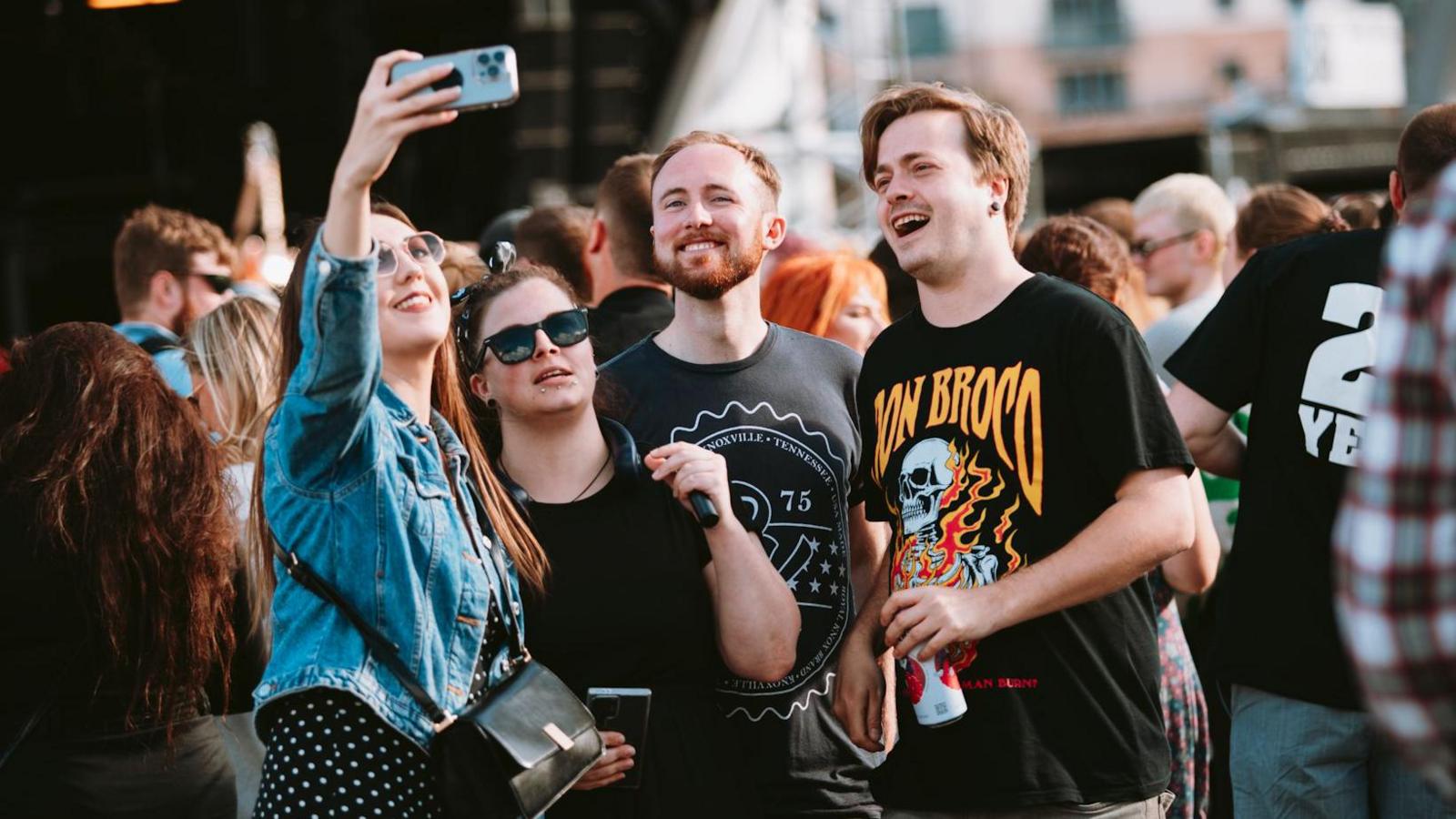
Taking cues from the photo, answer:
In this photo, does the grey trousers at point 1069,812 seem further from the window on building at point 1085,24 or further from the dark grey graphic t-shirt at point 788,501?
the window on building at point 1085,24

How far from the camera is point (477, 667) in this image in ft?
9.02

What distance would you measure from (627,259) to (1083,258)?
4.56 feet

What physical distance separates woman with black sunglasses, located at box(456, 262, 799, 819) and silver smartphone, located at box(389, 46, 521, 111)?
0.93 m

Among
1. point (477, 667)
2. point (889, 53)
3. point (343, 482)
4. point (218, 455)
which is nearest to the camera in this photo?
point (343, 482)

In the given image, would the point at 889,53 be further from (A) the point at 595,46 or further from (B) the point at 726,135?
(B) the point at 726,135

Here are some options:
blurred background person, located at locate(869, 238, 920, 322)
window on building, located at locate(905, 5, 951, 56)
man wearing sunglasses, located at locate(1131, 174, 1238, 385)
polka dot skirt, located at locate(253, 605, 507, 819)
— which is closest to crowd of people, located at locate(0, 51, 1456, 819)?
polka dot skirt, located at locate(253, 605, 507, 819)

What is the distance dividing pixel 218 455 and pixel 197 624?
0.47 meters

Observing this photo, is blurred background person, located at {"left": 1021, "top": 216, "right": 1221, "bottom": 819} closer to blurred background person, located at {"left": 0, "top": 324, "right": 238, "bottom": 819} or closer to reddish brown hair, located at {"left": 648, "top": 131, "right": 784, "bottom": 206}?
reddish brown hair, located at {"left": 648, "top": 131, "right": 784, "bottom": 206}

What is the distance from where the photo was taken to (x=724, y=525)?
3.06 metres

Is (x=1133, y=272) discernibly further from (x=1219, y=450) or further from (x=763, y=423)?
(x=763, y=423)

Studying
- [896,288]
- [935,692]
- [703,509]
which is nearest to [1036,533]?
[935,692]

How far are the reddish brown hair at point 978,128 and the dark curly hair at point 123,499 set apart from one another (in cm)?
175

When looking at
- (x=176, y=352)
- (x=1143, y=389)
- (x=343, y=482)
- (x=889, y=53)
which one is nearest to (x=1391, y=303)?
(x=1143, y=389)

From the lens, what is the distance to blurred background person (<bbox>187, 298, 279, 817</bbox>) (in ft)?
13.1
